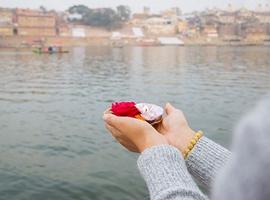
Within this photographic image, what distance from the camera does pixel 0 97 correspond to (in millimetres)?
9922

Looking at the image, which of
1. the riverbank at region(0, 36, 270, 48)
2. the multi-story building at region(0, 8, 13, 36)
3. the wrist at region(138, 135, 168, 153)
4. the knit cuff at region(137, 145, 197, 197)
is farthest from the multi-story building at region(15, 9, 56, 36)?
the knit cuff at region(137, 145, 197, 197)

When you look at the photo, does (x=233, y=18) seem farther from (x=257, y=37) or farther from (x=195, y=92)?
(x=195, y=92)

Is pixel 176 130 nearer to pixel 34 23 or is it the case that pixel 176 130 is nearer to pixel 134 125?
pixel 134 125

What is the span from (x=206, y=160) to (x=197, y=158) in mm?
20

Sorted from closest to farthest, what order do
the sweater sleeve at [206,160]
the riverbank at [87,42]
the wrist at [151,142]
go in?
the wrist at [151,142] < the sweater sleeve at [206,160] < the riverbank at [87,42]

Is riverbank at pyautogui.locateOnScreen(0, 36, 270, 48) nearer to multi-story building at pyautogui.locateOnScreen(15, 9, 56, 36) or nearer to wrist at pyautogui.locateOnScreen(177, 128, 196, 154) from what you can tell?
multi-story building at pyautogui.locateOnScreen(15, 9, 56, 36)

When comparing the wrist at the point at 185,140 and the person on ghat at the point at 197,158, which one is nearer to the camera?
the person on ghat at the point at 197,158

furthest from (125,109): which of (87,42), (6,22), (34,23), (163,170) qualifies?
(6,22)

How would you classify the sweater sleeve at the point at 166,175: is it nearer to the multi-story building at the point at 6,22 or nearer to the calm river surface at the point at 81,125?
the calm river surface at the point at 81,125

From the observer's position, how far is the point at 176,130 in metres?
1.11

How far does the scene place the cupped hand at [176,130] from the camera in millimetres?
1053

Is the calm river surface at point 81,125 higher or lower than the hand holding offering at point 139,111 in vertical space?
lower

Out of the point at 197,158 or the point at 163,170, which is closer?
→ the point at 163,170

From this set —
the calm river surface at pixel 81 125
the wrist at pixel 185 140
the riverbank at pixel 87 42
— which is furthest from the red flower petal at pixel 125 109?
the riverbank at pixel 87 42
